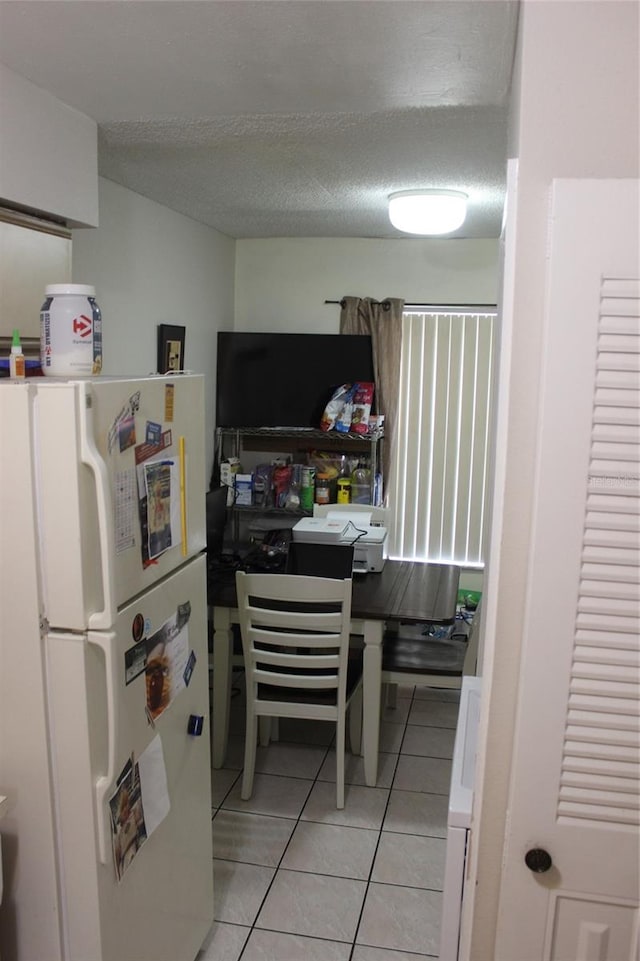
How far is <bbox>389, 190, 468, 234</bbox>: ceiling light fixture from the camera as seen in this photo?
3535 mm

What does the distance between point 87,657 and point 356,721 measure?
229 centimetres

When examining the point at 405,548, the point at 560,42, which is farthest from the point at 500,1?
the point at 405,548

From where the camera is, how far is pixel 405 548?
5.26 meters

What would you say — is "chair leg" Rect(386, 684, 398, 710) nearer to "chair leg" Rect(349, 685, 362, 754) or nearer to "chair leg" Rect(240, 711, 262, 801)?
"chair leg" Rect(349, 685, 362, 754)

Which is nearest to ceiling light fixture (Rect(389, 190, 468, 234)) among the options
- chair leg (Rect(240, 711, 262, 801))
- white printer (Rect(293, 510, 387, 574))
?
white printer (Rect(293, 510, 387, 574))

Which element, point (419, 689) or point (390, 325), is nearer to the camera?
point (419, 689)

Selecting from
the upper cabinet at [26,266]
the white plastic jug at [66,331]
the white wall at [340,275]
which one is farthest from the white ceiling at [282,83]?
the white wall at [340,275]

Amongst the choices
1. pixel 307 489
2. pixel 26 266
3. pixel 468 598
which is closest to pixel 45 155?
pixel 26 266

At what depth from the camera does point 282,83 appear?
6.62ft

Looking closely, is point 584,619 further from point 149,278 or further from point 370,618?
point 149,278

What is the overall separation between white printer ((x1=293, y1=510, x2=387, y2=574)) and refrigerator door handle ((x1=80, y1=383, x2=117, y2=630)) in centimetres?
212

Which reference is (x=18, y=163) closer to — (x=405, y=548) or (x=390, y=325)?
(x=390, y=325)

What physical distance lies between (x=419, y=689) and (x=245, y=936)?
211cm

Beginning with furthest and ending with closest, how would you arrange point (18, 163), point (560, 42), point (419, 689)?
point (419, 689), point (18, 163), point (560, 42)
